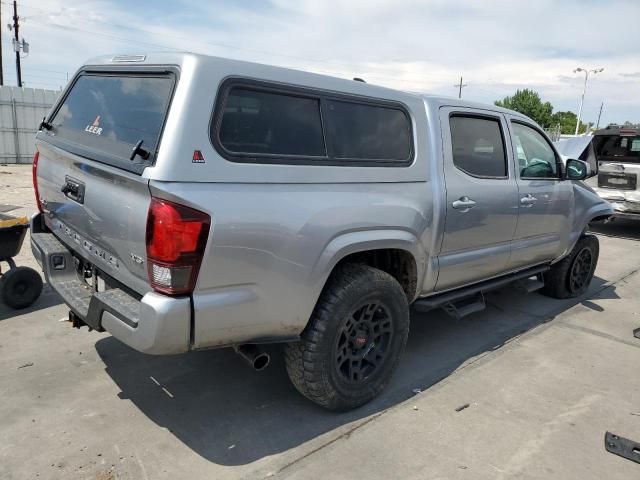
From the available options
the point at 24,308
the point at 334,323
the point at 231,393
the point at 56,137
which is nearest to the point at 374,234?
the point at 334,323

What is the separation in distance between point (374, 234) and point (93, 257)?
163 centimetres

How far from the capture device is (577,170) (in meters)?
4.93

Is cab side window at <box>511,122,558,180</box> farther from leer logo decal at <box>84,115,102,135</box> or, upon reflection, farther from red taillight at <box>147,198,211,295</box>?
leer logo decal at <box>84,115,102,135</box>

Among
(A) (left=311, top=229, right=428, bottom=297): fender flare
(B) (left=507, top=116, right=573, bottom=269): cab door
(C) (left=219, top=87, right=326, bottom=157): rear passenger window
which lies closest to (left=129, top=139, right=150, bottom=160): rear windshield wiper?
(C) (left=219, top=87, right=326, bottom=157): rear passenger window

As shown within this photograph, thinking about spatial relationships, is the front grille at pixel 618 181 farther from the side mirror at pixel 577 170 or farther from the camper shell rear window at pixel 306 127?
the camper shell rear window at pixel 306 127

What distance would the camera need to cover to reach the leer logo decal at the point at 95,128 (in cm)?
303

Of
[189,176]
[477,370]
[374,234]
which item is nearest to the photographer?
[189,176]

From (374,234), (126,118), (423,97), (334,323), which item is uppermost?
(423,97)

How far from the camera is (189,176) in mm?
2342

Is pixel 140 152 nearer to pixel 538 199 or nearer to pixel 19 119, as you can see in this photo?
pixel 538 199

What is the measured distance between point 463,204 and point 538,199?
125 centimetres

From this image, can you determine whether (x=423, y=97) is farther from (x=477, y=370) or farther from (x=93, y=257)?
(x=93, y=257)

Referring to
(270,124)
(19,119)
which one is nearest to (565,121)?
(19,119)

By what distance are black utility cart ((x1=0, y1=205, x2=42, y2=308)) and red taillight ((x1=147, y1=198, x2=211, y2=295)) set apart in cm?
251
